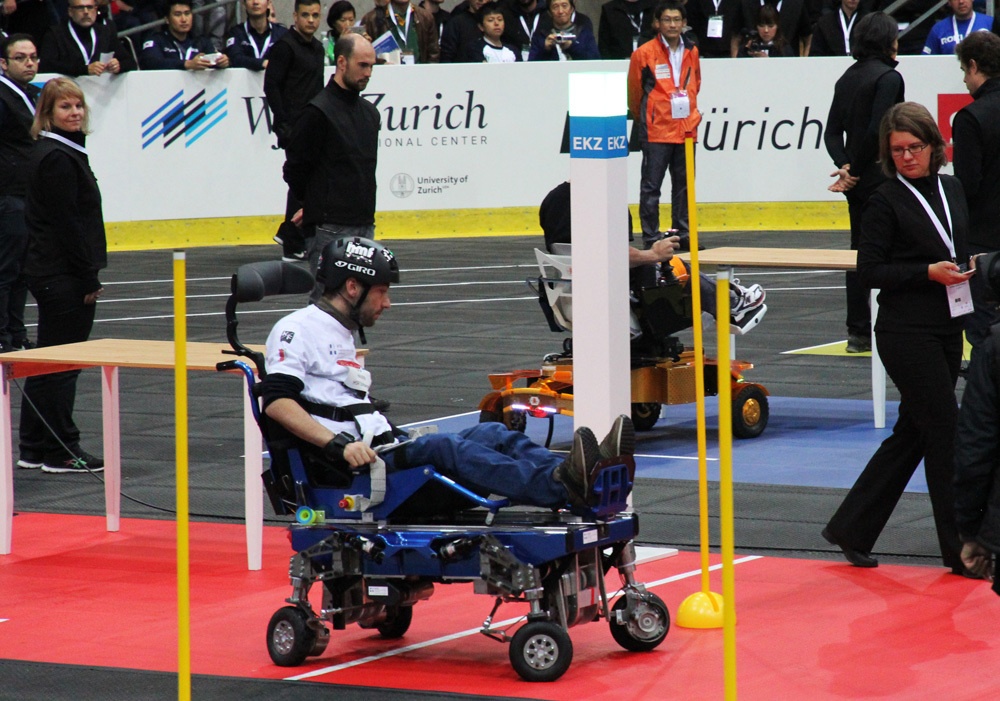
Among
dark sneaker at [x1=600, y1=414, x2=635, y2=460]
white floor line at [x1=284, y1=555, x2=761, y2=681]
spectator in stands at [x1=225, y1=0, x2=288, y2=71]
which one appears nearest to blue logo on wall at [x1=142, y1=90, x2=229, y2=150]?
spectator in stands at [x1=225, y1=0, x2=288, y2=71]

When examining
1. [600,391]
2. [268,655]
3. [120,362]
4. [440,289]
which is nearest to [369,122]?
[120,362]

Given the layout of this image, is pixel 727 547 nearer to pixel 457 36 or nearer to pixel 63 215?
pixel 63 215

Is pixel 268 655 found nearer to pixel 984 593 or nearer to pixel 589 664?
pixel 589 664

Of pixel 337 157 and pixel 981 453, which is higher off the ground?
pixel 337 157

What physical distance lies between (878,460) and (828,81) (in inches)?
506

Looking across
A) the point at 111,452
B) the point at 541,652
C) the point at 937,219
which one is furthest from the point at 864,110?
the point at 541,652

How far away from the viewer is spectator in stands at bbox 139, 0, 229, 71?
19406 millimetres

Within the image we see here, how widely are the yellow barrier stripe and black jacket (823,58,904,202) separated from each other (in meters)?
7.90

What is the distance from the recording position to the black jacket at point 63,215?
9.24 meters

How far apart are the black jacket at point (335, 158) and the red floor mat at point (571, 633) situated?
2.26m

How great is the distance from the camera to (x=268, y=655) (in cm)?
631

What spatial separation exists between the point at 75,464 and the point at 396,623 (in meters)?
3.77

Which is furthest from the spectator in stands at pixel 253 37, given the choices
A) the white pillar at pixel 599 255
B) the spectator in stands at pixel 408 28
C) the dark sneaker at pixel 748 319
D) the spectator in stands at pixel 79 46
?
the white pillar at pixel 599 255

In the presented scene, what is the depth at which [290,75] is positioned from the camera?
701 inches
